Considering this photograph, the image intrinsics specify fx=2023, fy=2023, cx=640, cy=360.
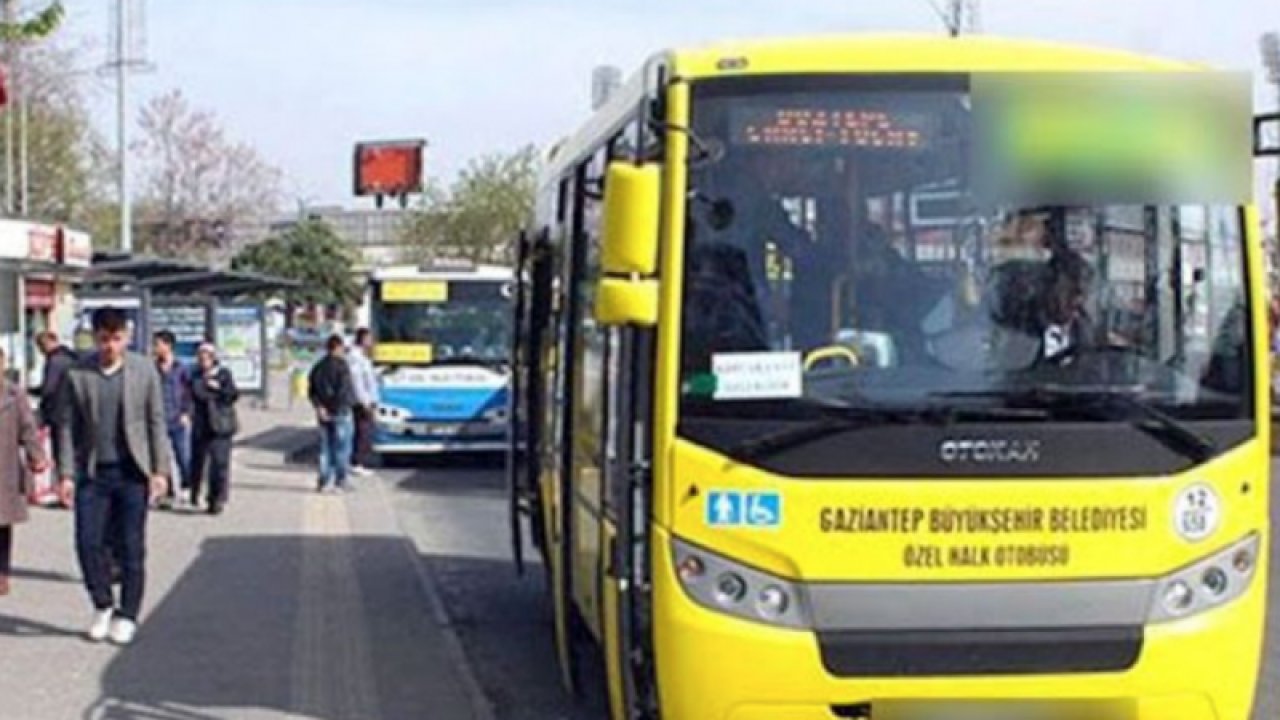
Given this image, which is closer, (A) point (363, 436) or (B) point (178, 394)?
(B) point (178, 394)

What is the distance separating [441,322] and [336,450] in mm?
4833

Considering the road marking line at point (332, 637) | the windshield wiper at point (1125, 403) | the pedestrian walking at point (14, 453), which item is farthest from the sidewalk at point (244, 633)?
the windshield wiper at point (1125, 403)

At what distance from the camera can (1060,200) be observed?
6.98 meters

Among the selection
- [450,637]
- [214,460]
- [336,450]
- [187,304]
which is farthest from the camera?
[187,304]

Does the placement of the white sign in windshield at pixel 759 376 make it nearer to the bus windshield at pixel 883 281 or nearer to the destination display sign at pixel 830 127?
the bus windshield at pixel 883 281

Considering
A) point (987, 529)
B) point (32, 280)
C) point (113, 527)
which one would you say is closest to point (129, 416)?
point (113, 527)

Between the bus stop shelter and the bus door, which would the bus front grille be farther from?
the bus stop shelter

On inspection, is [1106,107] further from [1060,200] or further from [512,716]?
[512,716]

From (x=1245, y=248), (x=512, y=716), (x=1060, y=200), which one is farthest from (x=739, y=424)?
(x=512, y=716)

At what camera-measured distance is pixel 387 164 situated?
58.1m

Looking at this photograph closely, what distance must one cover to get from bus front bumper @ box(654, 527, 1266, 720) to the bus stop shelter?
15.8 metres

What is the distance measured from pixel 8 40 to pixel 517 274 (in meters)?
4.42

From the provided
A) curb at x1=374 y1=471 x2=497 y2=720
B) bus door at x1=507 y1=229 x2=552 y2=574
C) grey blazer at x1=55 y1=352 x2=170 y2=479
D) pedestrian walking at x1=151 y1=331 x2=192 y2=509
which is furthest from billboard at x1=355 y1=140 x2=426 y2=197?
grey blazer at x1=55 y1=352 x2=170 y2=479

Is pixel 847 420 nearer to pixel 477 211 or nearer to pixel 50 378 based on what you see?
pixel 50 378
